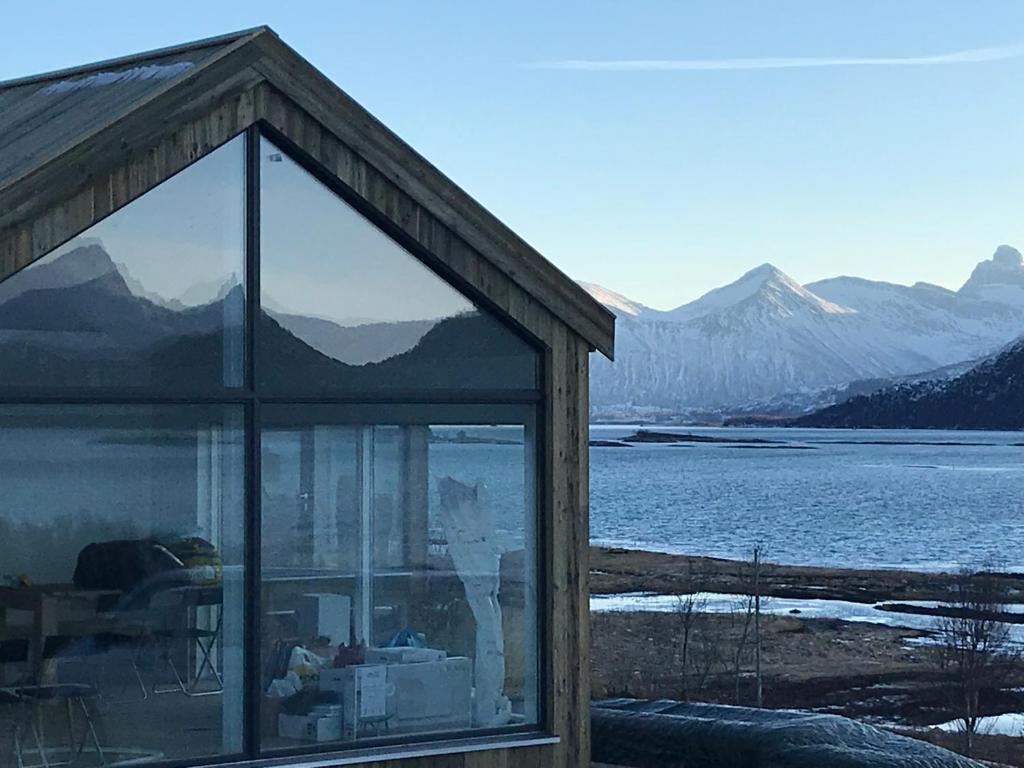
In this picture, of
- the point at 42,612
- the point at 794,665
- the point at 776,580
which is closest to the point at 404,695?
the point at 42,612

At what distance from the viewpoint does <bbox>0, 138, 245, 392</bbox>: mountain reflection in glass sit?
6902mm

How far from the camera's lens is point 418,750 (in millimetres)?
7785

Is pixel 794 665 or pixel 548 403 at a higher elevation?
pixel 548 403

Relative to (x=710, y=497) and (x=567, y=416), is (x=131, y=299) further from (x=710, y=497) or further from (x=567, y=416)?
(x=710, y=497)

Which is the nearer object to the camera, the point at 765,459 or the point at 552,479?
the point at 552,479

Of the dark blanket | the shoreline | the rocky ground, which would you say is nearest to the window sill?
the dark blanket

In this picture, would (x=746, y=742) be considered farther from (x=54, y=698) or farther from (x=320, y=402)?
(x=54, y=698)

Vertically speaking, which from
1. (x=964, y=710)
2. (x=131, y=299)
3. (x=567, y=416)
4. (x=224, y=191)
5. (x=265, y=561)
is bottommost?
(x=964, y=710)

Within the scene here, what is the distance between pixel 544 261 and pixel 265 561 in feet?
7.09

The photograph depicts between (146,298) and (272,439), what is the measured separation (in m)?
0.91

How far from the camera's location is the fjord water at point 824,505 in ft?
172

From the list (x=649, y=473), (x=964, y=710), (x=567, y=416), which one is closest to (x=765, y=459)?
Answer: (x=649, y=473)

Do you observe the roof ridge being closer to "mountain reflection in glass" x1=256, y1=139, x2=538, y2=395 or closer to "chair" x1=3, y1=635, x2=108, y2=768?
"mountain reflection in glass" x1=256, y1=139, x2=538, y2=395

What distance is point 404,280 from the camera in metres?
8.00
